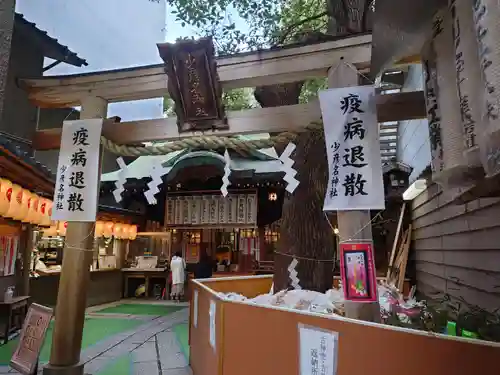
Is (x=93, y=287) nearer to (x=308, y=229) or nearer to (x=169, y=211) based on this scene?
(x=169, y=211)

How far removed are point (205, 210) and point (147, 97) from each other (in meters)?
7.39

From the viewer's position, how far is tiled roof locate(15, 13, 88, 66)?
12255mm

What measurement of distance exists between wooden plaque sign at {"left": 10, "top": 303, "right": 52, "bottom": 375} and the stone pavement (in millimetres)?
1374

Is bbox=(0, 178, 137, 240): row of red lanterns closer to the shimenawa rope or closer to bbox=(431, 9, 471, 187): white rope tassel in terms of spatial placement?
the shimenawa rope

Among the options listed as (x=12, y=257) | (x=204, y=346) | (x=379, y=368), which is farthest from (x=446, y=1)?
(x=12, y=257)

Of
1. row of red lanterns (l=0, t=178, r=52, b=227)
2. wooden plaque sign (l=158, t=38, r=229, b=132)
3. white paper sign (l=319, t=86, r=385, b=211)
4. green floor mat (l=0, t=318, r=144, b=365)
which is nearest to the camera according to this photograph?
white paper sign (l=319, t=86, r=385, b=211)

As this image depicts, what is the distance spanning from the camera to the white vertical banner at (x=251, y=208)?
12428 millimetres

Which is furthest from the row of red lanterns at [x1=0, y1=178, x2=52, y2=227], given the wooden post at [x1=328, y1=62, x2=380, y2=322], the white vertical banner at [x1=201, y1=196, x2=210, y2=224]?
the wooden post at [x1=328, y1=62, x2=380, y2=322]

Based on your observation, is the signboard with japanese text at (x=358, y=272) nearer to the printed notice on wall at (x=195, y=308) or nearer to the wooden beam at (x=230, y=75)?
the wooden beam at (x=230, y=75)

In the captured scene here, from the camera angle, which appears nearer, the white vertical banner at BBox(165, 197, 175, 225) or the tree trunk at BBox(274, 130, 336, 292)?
the tree trunk at BBox(274, 130, 336, 292)

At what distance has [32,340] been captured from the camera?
16.9ft

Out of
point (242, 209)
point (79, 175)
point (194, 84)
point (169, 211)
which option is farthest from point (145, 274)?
point (194, 84)

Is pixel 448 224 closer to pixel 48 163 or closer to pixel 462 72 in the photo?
pixel 462 72

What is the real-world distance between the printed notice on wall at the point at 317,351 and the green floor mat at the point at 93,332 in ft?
20.5
